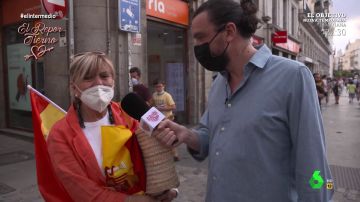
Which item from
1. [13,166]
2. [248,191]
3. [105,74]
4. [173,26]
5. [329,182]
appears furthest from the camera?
[173,26]

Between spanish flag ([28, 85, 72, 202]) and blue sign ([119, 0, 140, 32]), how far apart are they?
5.75 metres

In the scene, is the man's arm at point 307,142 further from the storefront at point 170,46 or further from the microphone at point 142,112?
the storefront at point 170,46

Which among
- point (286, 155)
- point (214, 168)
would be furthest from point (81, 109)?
point (286, 155)

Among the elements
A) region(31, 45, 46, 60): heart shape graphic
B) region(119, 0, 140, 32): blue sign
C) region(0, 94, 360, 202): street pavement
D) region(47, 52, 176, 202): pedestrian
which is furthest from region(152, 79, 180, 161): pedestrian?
region(47, 52, 176, 202): pedestrian

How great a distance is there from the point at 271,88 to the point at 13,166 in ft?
20.7

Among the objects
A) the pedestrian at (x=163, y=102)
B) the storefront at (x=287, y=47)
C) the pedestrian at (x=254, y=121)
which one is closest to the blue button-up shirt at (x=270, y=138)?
the pedestrian at (x=254, y=121)

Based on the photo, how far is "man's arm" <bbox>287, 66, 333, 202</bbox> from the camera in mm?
1598

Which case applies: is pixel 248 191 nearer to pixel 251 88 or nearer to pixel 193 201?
pixel 251 88

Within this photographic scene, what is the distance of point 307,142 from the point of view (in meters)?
1.60

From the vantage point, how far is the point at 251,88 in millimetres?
1784

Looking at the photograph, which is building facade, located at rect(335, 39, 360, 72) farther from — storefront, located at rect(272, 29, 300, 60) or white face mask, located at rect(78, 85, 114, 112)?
white face mask, located at rect(78, 85, 114, 112)

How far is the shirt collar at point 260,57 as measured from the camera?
1797 mm

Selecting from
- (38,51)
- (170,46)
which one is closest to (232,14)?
(38,51)

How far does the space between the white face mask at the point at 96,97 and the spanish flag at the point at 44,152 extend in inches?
15.9
